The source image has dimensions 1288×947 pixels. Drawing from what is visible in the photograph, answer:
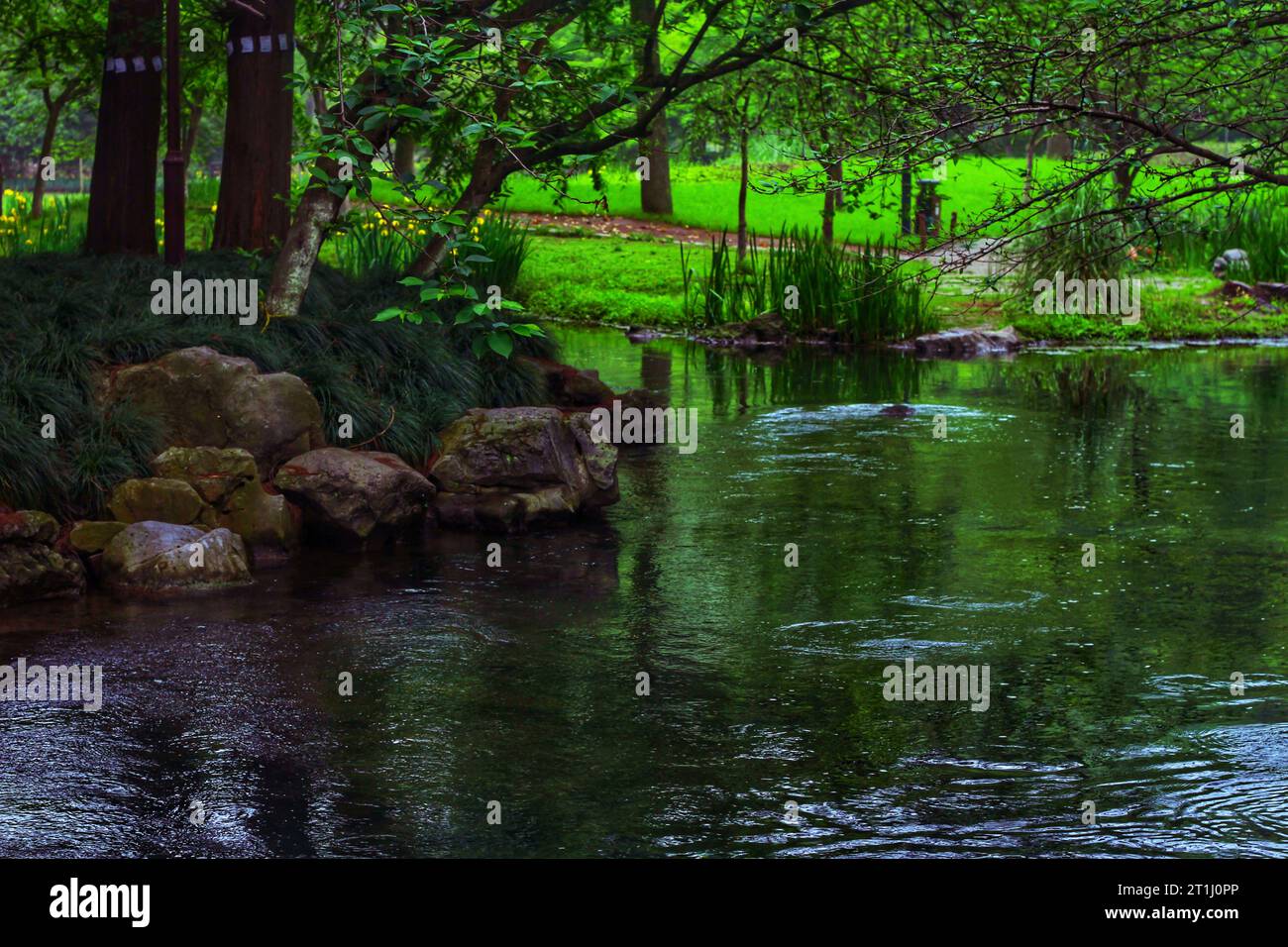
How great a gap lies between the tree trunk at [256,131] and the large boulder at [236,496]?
16.1 feet

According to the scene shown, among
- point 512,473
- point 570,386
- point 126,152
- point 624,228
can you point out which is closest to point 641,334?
point 570,386

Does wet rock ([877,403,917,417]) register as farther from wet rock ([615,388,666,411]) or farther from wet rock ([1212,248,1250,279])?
A: wet rock ([1212,248,1250,279])

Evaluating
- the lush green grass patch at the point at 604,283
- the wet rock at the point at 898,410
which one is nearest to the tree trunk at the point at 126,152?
the wet rock at the point at 898,410

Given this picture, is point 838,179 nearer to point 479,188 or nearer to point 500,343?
point 500,343

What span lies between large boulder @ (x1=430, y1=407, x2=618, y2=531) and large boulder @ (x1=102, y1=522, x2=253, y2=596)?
2019mm

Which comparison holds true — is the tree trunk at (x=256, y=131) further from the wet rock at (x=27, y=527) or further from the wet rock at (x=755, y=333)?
the wet rock at (x=755, y=333)

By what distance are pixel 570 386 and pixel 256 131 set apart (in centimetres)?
387

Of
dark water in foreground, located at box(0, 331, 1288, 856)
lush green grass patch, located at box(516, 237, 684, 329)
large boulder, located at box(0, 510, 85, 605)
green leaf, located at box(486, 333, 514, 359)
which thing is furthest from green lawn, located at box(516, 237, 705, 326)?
green leaf, located at box(486, 333, 514, 359)

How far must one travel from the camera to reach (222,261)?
46.8 feet

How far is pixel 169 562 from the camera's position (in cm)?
971

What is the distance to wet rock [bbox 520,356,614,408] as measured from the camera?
1503cm

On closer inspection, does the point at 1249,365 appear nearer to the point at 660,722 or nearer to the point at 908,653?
the point at 908,653
